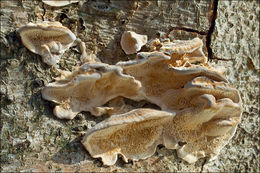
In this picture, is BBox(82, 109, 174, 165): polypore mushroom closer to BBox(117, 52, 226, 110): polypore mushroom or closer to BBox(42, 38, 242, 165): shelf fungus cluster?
BBox(42, 38, 242, 165): shelf fungus cluster

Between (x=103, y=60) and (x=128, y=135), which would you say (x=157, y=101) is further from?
(x=103, y=60)

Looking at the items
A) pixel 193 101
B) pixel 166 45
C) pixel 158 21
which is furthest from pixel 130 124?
pixel 158 21

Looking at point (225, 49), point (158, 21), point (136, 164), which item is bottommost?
point (136, 164)

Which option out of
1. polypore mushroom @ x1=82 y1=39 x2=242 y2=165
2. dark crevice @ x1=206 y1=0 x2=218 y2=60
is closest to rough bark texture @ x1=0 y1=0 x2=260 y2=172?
dark crevice @ x1=206 y1=0 x2=218 y2=60

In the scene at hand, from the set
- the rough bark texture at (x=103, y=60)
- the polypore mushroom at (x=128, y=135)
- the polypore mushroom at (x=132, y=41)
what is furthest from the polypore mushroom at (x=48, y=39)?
the polypore mushroom at (x=128, y=135)

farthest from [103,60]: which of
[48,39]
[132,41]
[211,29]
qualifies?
[211,29]

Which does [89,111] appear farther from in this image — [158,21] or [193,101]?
[158,21]
